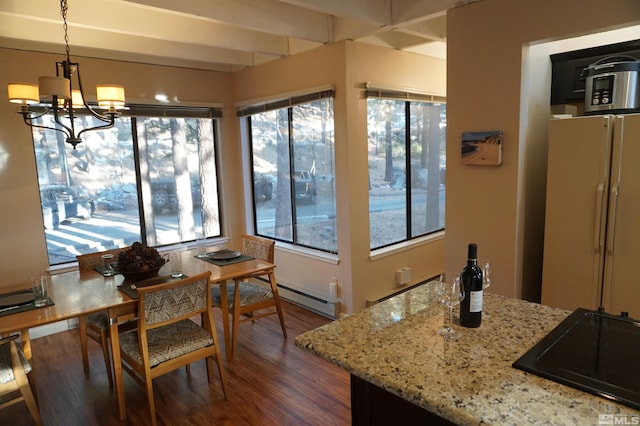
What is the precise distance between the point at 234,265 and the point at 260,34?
88.1 inches

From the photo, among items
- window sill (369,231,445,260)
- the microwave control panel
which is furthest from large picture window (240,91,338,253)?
the microwave control panel

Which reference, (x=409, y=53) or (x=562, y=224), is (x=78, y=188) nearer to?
(x=409, y=53)

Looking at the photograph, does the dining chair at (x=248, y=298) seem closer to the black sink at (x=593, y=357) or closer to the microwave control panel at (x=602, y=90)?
the black sink at (x=593, y=357)

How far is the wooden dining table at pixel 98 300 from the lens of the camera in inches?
89.2

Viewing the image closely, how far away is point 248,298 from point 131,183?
79.7 inches

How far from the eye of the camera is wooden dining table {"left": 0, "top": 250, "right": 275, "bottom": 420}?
2.27 metres

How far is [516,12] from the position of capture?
271 centimetres

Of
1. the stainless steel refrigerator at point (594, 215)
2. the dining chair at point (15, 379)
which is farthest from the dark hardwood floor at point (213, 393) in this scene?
the stainless steel refrigerator at point (594, 215)

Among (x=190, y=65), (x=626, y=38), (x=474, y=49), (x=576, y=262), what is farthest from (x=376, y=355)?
(x=190, y=65)

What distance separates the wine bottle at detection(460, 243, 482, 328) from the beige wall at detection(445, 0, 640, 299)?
1.53 meters

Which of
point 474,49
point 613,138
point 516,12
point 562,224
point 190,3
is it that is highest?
point 190,3

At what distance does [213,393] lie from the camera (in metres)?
2.84

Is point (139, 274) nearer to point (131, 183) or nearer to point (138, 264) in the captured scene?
point (138, 264)

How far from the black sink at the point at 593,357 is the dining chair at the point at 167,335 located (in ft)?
6.25
